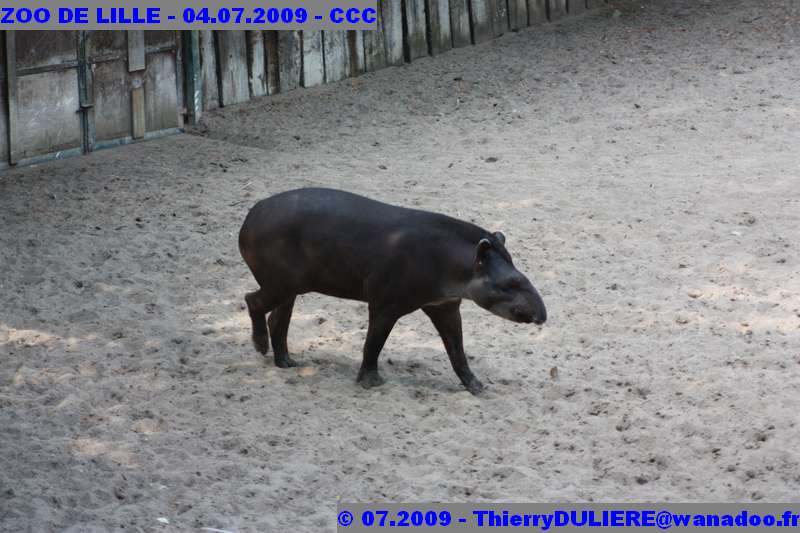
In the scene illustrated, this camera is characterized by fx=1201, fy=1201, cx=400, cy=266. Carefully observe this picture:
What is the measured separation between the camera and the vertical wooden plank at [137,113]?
11.0 meters

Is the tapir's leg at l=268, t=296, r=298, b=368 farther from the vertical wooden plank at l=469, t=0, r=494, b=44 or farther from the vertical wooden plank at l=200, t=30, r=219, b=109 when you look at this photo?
the vertical wooden plank at l=469, t=0, r=494, b=44

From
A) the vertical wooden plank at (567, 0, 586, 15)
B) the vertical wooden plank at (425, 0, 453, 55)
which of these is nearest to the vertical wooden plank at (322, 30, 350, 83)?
the vertical wooden plank at (425, 0, 453, 55)

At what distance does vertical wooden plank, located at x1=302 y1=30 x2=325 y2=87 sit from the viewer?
12.7 meters

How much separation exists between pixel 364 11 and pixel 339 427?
7624 mm

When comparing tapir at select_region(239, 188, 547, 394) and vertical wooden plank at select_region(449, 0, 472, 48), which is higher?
vertical wooden plank at select_region(449, 0, 472, 48)

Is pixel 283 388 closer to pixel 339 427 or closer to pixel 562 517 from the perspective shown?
pixel 339 427

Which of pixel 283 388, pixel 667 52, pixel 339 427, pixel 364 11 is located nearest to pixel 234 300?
pixel 283 388

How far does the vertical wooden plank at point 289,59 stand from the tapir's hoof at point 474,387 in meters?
6.58

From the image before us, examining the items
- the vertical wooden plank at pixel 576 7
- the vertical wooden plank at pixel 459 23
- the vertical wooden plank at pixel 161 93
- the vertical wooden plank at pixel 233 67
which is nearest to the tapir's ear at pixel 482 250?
the vertical wooden plank at pixel 161 93

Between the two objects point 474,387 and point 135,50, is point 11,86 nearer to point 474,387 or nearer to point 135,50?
point 135,50

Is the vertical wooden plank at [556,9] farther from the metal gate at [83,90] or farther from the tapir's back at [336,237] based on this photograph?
the tapir's back at [336,237]

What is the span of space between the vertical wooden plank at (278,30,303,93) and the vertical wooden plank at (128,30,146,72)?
6.23 ft

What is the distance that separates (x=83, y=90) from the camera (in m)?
10.6

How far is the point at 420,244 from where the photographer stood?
645 centimetres
